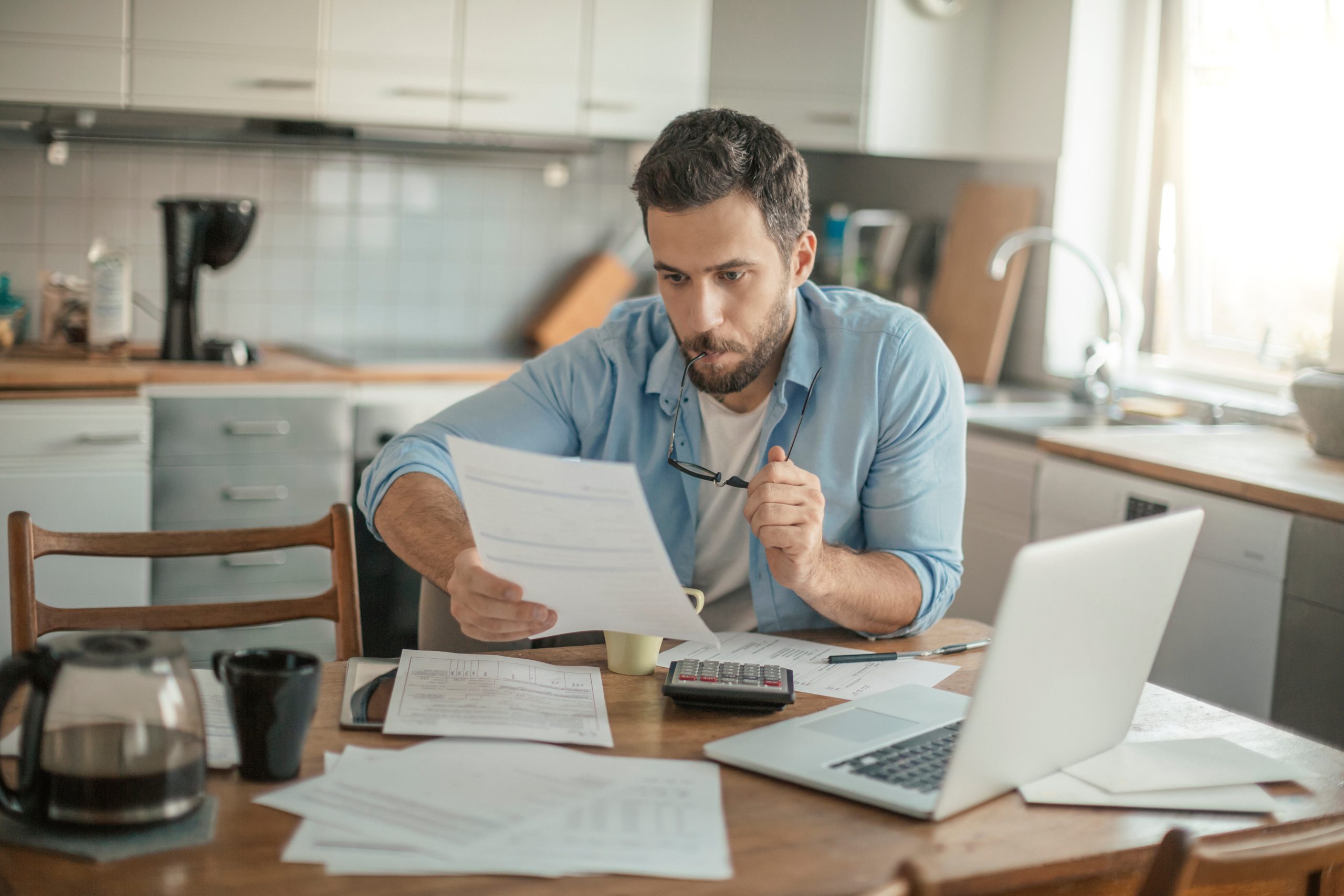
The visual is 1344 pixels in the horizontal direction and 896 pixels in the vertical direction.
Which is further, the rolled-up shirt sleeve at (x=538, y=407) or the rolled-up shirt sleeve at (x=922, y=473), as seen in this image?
the rolled-up shirt sleeve at (x=538, y=407)

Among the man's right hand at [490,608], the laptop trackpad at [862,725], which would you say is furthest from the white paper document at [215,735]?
the laptop trackpad at [862,725]

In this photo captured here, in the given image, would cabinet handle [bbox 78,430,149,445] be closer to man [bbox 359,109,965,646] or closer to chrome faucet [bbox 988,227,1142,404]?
man [bbox 359,109,965,646]

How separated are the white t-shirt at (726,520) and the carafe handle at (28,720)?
37.7 inches

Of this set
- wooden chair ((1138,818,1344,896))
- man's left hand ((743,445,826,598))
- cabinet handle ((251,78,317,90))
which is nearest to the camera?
wooden chair ((1138,818,1344,896))

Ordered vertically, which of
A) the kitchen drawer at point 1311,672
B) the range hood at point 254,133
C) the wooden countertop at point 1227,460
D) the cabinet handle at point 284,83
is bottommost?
the kitchen drawer at point 1311,672

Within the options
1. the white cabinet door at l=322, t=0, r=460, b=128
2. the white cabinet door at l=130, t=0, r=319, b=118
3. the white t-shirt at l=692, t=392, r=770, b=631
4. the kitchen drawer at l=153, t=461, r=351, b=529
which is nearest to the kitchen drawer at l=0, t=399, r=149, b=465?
the kitchen drawer at l=153, t=461, r=351, b=529

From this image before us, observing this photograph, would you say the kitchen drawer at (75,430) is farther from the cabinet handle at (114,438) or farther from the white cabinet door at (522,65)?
the white cabinet door at (522,65)

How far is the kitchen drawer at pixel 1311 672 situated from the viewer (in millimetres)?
2252

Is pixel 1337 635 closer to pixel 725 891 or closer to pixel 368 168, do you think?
pixel 725 891

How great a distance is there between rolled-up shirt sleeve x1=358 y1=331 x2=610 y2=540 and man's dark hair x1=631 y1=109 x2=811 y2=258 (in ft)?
0.86

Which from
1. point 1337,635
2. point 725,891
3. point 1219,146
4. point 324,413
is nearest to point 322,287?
point 324,413

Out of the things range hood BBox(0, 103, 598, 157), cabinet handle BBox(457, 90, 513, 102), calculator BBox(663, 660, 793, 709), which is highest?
cabinet handle BBox(457, 90, 513, 102)

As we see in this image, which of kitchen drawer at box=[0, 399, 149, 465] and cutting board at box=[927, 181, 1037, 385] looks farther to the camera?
cutting board at box=[927, 181, 1037, 385]

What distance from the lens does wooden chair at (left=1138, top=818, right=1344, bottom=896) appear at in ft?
2.69
